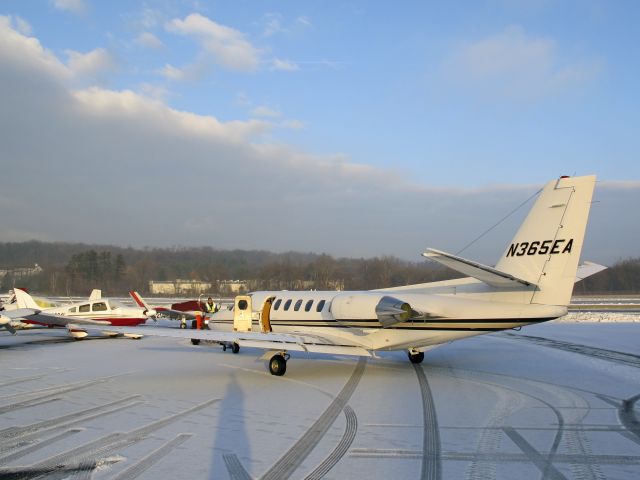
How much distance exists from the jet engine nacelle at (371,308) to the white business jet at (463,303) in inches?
1.0

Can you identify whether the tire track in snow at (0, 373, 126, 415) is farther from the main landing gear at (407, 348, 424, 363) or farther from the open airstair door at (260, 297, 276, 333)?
the main landing gear at (407, 348, 424, 363)

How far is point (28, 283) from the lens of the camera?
102 metres

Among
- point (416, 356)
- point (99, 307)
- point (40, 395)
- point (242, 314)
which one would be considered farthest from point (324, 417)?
point (99, 307)

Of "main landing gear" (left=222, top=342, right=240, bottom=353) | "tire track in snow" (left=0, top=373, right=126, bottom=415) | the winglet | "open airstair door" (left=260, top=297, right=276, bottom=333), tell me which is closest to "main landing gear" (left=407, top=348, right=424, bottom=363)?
"open airstair door" (left=260, top=297, right=276, bottom=333)

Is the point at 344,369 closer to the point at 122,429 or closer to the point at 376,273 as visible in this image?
the point at 122,429

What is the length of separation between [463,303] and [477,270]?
5.19ft

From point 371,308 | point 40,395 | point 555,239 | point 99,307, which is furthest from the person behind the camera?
point 99,307

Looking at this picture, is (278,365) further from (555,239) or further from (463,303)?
(555,239)

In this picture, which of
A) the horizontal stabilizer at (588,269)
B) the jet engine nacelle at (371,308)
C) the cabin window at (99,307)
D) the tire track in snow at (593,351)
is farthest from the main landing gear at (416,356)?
the cabin window at (99,307)

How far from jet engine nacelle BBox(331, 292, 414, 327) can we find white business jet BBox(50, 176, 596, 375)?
1.0 inches

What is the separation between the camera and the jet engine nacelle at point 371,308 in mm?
12805

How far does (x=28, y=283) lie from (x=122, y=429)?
108334 millimetres

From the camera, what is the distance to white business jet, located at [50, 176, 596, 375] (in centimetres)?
1166

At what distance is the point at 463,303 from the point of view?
12945 millimetres
